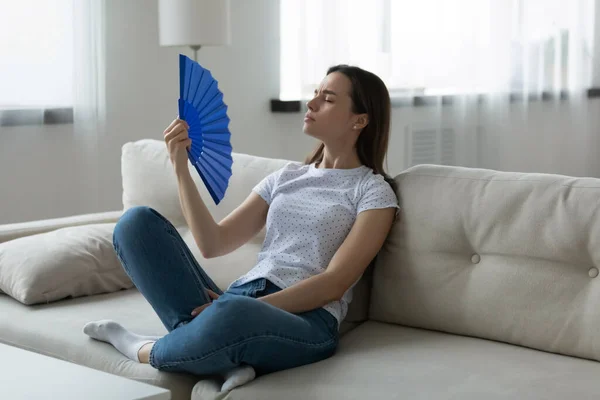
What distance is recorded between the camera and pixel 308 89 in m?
5.19

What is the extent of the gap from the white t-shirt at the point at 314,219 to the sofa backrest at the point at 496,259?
0.10m

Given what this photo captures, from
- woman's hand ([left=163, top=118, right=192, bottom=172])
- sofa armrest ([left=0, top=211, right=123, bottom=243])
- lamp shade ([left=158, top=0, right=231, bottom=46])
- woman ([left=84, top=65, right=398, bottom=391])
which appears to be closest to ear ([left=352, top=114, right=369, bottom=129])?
woman ([left=84, top=65, right=398, bottom=391])

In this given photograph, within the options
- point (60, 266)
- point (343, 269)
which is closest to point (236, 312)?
point (343, 269)

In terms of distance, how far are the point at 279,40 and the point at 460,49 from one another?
1397 millimetres

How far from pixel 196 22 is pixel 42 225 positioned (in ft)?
4.07

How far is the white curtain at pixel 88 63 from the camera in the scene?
4098 mm

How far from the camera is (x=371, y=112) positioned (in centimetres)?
247

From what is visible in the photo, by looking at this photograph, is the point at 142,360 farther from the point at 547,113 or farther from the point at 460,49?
the point at 547,113

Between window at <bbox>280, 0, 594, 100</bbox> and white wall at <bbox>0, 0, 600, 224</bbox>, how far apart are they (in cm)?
18

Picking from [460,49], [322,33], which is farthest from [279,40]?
[460,49]

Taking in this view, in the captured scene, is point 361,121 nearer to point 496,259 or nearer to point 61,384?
point 496,259

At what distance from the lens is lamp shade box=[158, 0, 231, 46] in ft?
12.6

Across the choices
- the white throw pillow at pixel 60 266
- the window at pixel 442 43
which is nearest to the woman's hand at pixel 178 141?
the white throw pillow at pixel 60 266

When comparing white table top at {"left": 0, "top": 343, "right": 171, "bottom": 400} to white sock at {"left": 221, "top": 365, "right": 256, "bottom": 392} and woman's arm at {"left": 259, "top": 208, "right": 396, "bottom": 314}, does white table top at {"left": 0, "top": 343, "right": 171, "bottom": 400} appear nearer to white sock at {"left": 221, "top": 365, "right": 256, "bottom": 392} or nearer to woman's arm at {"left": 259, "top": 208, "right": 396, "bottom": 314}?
white sock at {"left": 221, "top": 365, "right": 256, "bottom": 392}
